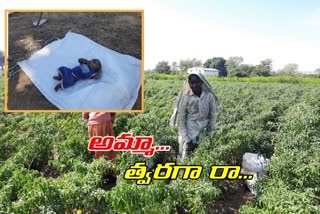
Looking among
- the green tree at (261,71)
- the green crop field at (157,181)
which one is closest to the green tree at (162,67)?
the green tree at (261,71)

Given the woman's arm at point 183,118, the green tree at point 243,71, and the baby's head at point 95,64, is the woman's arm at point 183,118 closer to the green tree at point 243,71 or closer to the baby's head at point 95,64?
the baby's head at point 95,64

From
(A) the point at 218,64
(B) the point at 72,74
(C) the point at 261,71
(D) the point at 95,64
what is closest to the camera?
(B) the point at 72,74

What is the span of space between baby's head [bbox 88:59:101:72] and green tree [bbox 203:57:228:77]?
56492mm

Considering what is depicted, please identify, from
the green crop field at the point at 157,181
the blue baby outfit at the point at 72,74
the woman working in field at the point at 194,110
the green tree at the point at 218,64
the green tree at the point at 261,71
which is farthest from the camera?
the green tree at the point at 218,64

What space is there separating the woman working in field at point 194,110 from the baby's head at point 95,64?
117 centimetres

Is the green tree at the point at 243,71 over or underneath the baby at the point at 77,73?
underneath

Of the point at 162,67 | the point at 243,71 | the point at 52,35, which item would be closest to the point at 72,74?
the point at 52,35

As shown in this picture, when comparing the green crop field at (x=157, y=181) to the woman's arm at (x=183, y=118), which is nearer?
the green crop field at (x=157, y=181)

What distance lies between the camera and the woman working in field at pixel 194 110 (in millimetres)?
4324

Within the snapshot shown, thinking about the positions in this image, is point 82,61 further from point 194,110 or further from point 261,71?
point 261,71

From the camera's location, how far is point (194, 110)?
14.5ft

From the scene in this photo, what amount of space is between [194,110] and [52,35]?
212cm

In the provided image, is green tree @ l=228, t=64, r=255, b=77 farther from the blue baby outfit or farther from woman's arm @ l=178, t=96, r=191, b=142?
the blue baby outfit

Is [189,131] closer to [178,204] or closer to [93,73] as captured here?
[178,204]
